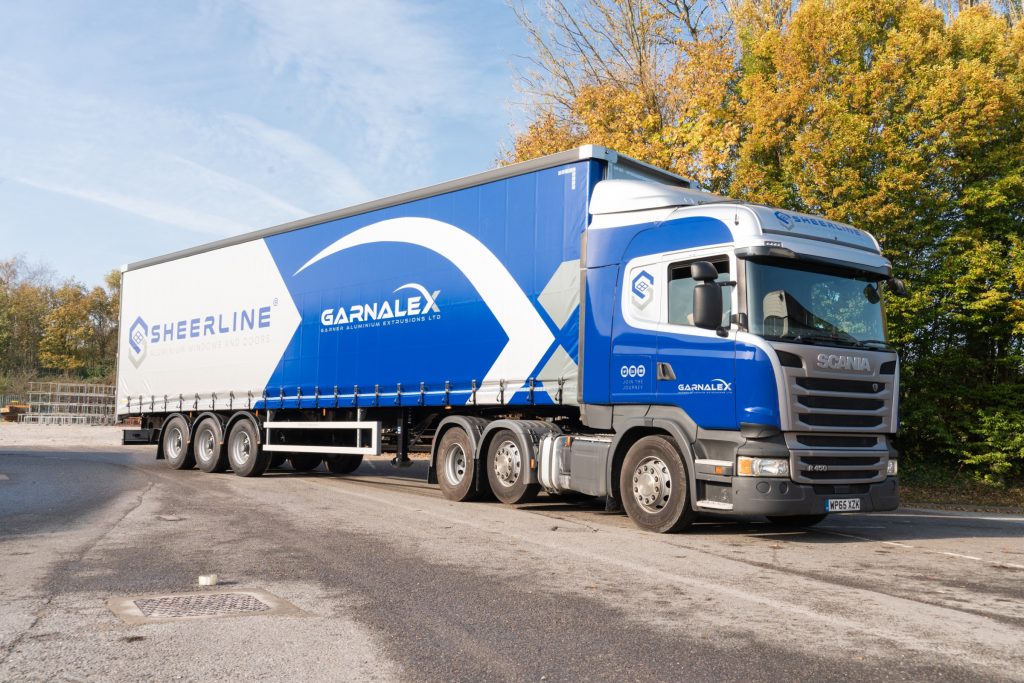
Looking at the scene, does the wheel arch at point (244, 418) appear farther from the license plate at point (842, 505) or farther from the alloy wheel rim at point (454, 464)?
the license plate at point (842, 505)

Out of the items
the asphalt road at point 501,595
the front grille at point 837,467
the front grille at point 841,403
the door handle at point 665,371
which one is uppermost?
the door handle at point 665,371

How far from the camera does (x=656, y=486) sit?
9.41 meters

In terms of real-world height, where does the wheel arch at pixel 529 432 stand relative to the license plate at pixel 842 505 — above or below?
above

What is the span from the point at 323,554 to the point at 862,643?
14.6ft

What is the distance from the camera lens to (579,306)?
10.6 m

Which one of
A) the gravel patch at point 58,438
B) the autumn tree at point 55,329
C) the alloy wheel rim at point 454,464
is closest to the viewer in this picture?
the alloy wheel rim at point 454,464

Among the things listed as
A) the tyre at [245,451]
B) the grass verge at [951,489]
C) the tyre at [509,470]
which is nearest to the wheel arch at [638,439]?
the tyre at [509,470]

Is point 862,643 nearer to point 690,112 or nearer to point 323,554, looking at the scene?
point 323,554

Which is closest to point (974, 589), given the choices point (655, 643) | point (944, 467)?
point (655, 643)

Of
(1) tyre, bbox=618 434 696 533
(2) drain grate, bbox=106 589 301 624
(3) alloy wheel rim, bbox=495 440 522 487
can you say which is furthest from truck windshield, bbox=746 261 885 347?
(2) drain grate, bbox=106 589 301 624

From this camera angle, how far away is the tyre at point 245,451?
645 inches

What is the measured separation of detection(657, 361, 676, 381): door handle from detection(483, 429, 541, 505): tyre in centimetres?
237

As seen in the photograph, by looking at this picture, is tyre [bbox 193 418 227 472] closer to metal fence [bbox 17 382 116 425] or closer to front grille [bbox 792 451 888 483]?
front grille [bbox 792 451 888 483]

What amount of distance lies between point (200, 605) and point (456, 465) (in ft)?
22.2
